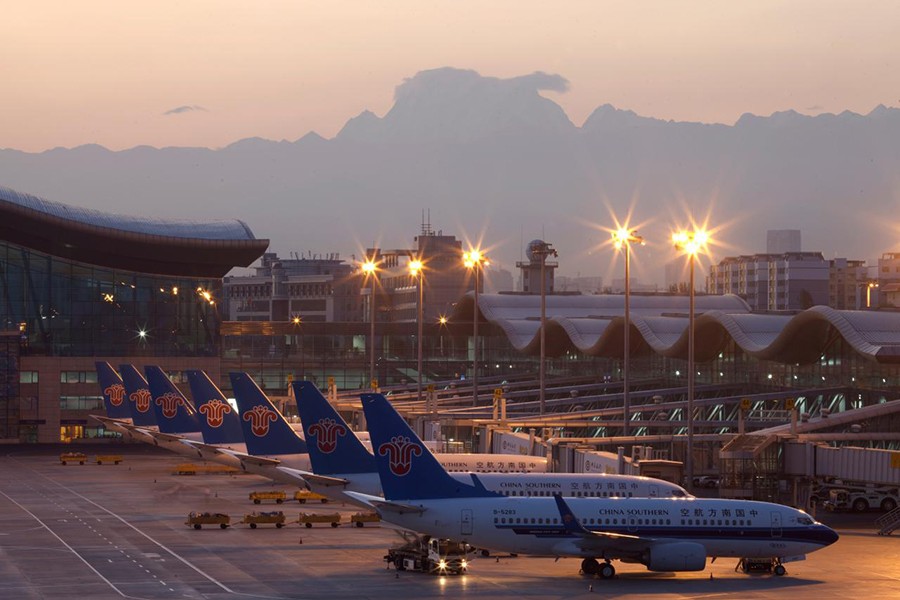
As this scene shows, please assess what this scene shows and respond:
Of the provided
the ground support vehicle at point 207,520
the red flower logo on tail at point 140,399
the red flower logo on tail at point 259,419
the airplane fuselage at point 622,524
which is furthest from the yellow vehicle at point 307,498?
the red flower logo on tail at point 140,399

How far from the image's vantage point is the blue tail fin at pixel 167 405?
109000 mm

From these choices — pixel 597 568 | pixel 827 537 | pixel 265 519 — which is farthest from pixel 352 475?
pixel 827 537

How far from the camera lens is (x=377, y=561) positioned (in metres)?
63.5

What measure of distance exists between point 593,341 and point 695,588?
99.5m

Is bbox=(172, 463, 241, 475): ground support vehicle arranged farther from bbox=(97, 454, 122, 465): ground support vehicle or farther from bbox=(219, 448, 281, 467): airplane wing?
bbox=(219, 448, 281, 467): airplane wing

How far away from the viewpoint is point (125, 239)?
15612cm

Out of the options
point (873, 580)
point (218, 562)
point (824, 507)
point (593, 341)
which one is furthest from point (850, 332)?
point (218, 562)

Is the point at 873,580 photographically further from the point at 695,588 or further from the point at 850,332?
the point at 850,332

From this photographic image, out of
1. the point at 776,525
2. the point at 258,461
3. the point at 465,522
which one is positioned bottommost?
the point at 776,525

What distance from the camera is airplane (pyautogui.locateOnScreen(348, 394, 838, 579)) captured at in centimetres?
5834

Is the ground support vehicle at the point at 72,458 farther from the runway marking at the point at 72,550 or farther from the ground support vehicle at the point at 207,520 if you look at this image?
the ground support vehicle at the point at 207,520

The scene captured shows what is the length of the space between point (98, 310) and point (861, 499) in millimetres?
91826

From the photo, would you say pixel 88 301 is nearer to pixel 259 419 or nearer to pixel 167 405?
pixel 167 405

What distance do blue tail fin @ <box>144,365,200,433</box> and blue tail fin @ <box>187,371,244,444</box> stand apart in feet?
24.5
